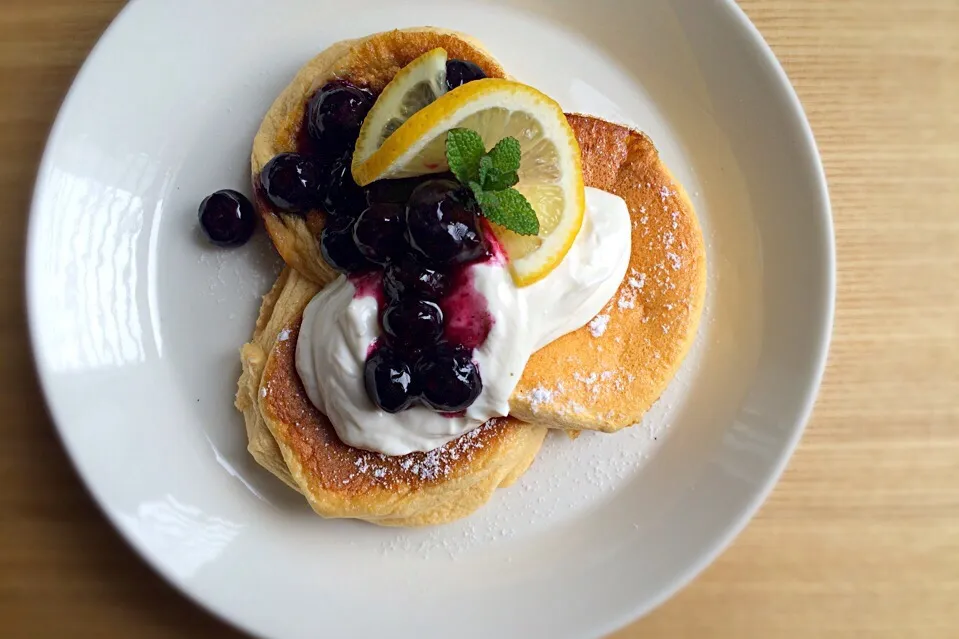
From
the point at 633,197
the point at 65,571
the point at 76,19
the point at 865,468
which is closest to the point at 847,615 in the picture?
the point at 865,468

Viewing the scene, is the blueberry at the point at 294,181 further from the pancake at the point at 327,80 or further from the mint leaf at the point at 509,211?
the mint leaf at the point at 509,211

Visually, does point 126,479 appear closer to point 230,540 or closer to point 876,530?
point 230,540

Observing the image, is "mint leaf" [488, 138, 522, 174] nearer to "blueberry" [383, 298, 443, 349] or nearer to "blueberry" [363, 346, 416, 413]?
"blueberry" [383, 298, 443, 349]

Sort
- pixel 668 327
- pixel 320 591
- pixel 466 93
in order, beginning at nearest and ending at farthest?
pixel 466 93 < pixel 668 327 < pixel 320 591

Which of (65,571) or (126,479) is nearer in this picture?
(126,479)

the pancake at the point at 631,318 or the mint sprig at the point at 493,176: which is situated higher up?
the mint sprig at the point at 493,176

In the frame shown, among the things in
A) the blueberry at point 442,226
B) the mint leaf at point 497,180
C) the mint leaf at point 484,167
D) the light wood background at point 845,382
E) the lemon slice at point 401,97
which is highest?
the lemon slice at point 401,97

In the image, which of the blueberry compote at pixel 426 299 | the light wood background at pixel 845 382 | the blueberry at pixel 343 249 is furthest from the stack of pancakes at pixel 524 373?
the light wood background at pixel 845 382

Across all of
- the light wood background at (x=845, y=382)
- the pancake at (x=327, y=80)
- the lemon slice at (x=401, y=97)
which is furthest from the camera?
the light wood background at (x=845, y=382)

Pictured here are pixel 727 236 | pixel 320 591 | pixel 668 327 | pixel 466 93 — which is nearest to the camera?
pixel 466 93

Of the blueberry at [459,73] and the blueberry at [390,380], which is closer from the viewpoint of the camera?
the blueberry at [390,380]
